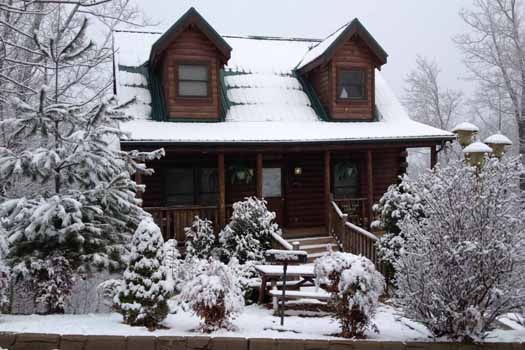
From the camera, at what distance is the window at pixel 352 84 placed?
14.3 meters

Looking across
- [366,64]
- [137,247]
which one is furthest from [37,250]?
[366,64]

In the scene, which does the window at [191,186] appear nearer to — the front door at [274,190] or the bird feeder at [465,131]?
the front door at [274,190]

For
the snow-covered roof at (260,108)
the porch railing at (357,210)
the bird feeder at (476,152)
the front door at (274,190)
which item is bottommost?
the porch railing at (357,210)

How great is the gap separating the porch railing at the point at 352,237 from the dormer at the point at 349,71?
11.4ft

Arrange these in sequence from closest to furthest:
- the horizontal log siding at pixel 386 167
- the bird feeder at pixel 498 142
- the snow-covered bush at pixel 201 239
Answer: the bird feeder at pixel 498 142, the snow-covered bush at pixel 201 239, the horizontal log siding at pixel 386 167

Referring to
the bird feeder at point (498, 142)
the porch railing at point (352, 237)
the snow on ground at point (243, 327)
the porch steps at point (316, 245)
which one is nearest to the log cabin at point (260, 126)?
the porch railing at point (352, 237)

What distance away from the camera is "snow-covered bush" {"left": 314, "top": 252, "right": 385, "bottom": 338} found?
596 centimetres

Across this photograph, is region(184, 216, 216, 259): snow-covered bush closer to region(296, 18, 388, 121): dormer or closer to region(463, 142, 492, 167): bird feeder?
region(296, 18, 388, 121): dormer

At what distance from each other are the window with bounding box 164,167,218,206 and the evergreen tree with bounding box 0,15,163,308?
486 centimetres

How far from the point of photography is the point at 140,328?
634 cm

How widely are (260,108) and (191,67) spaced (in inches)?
92.1

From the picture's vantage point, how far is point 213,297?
6012mm

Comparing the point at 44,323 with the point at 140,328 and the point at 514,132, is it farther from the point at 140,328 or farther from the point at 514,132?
the point at 514,132

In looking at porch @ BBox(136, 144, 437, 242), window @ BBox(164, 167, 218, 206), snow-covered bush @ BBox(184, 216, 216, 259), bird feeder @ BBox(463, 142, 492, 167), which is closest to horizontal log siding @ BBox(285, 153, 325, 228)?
porch @ BBox(136, 144, 437, 242)
